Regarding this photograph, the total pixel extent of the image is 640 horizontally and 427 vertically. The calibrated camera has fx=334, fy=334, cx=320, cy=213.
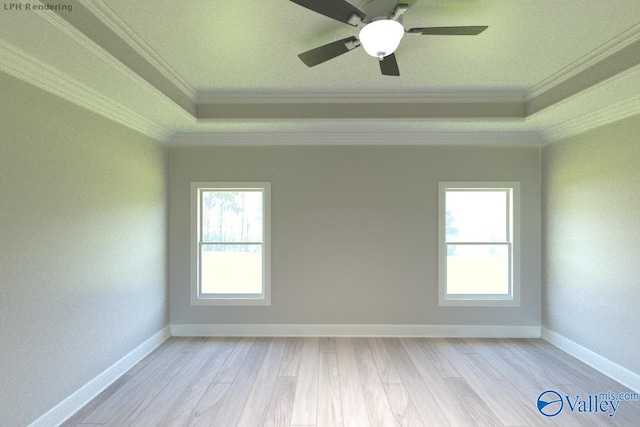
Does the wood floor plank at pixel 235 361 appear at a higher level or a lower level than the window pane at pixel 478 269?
lower

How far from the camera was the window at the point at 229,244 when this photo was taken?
4.14m

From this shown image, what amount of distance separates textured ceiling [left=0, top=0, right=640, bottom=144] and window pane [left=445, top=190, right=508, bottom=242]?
0.69m

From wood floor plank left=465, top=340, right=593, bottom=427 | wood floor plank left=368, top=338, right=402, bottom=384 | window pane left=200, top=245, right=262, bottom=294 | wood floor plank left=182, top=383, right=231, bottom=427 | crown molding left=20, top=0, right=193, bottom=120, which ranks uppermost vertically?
crown molding left=20, top=0, right=193, bottom=120

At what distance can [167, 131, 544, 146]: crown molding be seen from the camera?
13.1 feet

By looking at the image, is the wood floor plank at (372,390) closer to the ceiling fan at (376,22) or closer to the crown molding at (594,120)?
the ceiling fan at (376,22)

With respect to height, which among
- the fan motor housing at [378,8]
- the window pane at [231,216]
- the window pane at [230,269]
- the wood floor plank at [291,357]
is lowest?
the wood floor plank at [291,357]

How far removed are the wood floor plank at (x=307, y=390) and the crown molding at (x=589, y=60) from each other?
3.49 metres

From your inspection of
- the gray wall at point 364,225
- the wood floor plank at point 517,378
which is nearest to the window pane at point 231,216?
the gray wall at point 364,225

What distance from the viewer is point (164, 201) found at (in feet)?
13.3

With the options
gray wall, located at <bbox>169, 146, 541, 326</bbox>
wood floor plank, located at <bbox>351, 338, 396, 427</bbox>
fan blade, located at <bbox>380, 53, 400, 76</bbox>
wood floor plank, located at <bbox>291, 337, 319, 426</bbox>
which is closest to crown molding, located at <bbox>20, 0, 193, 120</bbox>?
gray wall, located at <bbox>169, 146, 541, 326</bbox>

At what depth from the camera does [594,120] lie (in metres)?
3.24

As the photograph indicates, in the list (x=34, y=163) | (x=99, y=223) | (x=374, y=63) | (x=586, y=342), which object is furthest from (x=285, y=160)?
(x=586, y=342)

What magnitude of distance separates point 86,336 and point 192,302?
1.49 m

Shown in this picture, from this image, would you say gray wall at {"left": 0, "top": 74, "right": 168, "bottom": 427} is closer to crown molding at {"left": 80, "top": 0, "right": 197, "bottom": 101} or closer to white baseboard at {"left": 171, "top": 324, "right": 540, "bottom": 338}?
crown molding at {"left": 80, "top": 0, "right": 197, "bottom": 101}
